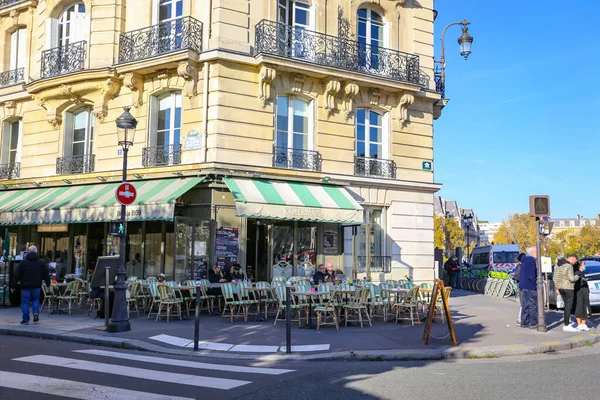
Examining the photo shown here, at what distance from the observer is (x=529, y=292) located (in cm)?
1141

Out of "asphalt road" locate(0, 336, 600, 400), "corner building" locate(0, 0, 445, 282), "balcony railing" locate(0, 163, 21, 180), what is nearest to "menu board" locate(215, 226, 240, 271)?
"corner building" locate(0, 0, 445, 282)

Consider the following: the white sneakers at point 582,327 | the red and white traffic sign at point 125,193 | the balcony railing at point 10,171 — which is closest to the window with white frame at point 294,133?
the red and white traffic sign at point 125,193

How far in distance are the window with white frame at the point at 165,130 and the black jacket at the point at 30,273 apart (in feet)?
16.2

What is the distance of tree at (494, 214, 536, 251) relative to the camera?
69.5m

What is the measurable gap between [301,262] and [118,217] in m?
5.37

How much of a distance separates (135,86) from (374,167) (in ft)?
25.3

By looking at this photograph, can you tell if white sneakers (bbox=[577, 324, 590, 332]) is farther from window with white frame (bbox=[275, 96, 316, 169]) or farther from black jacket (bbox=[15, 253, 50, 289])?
black jacket (bbox=[15, 253, 50, 289])

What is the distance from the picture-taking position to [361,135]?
17578mm

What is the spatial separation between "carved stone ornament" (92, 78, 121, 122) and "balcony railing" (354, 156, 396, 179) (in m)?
7.60

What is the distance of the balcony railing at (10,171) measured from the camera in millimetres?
18750

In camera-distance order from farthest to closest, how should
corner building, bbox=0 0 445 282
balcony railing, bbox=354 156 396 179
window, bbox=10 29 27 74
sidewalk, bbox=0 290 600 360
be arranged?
window, bbox=10 29 27 74, balcony railing, bbox=354 156 396 179, corner building, bbox=0 0 445 282, sidewalk, bbox=0 290 600 360

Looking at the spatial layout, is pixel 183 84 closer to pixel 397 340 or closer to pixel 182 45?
pixel 182 45

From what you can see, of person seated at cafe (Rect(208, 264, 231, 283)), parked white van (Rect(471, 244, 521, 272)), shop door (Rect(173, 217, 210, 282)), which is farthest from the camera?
parked white van (Rect(471, 244, 521, 272))

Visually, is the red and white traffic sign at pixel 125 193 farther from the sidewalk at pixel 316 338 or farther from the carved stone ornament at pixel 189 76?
the carved stone ornament at pixel 189 76
